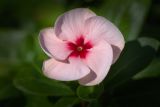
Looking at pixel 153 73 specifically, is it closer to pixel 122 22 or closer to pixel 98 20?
pixel 122 22


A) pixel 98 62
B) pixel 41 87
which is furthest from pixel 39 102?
pixel 98 62

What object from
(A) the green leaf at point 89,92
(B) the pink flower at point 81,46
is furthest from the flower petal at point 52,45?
(A) the green leaf at point 89,92

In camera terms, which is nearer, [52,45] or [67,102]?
[52,45]

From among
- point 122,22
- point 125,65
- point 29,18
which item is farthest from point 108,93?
point 29,18

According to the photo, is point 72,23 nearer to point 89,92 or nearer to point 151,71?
point 89,92

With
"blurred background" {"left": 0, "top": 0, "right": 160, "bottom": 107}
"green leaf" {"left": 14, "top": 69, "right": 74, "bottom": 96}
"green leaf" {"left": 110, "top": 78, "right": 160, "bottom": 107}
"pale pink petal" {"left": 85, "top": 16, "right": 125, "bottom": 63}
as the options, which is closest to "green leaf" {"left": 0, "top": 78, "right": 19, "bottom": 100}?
"blurred background" {"left": 0, "top": 0, "right": 160, "bottom": 107}

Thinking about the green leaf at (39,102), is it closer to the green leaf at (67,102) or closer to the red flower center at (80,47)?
the green leaf at (67,102)
